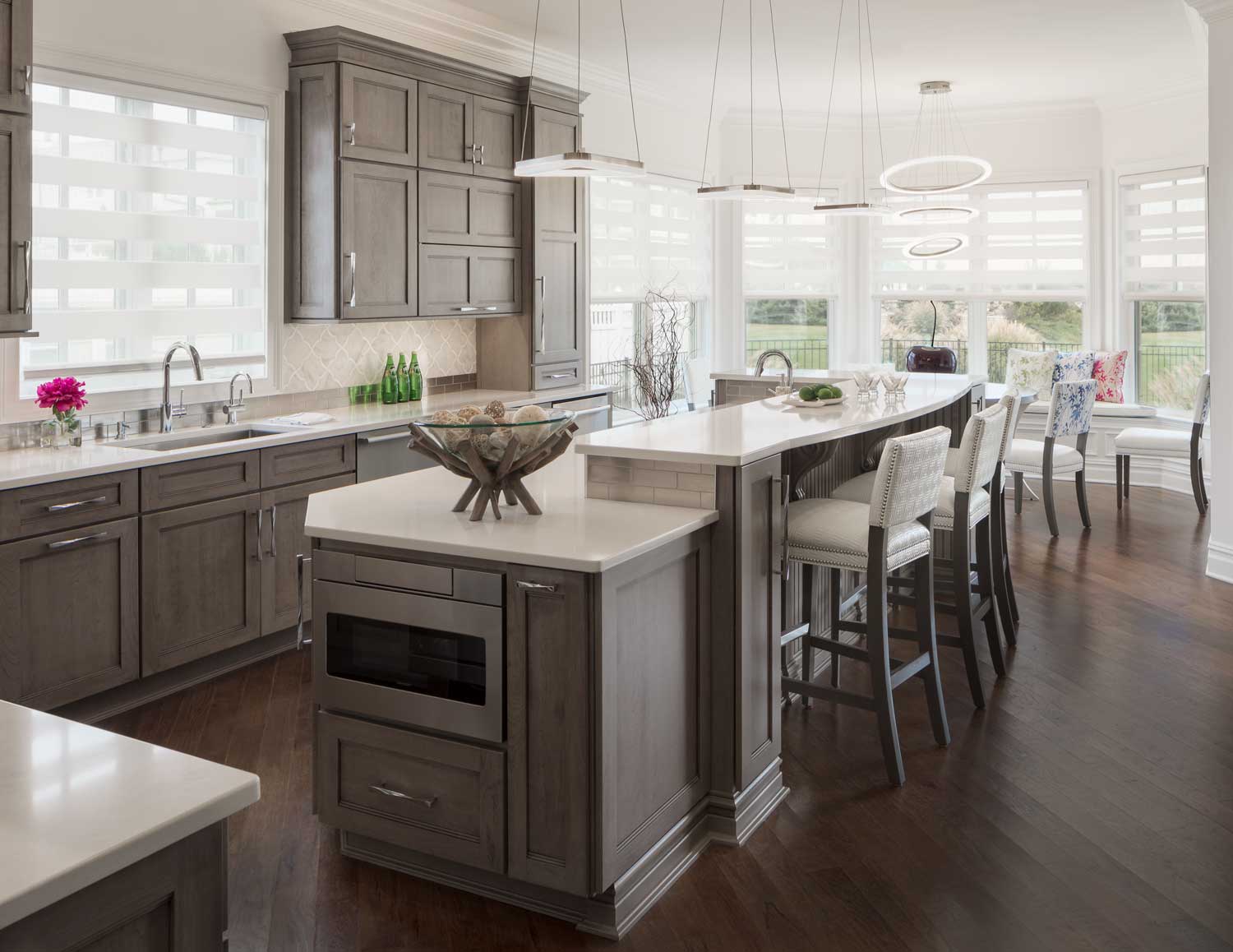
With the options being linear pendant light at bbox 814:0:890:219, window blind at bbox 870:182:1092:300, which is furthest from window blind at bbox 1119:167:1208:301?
linear pendant light at bbox 814:0:890:219

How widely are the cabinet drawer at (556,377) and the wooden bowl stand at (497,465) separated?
11.8 feet

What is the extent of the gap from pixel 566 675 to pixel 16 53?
2.80 m

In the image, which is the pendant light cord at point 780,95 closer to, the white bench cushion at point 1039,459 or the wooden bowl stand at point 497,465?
the white bench cushion at point 1039,459

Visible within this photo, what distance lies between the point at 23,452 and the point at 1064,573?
4997 millimetres

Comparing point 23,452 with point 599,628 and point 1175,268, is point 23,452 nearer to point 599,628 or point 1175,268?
point 599,628

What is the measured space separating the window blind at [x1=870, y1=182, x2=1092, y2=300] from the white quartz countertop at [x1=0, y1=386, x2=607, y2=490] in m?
4.68

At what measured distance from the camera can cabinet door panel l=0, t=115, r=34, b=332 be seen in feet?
11.9

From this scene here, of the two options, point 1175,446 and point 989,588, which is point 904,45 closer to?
point 1175,446

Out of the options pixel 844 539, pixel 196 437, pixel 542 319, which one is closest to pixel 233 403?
pixel 196 437

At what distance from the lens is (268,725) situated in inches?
152

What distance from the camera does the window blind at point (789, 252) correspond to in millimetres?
9617

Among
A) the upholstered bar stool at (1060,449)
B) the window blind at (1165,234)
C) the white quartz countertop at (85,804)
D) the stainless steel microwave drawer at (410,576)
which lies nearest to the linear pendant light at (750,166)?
the upholstered bar stool at (1060,449)

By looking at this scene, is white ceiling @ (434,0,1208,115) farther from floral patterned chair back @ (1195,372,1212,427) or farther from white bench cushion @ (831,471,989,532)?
white bench cushion @ (831,471,989,532)

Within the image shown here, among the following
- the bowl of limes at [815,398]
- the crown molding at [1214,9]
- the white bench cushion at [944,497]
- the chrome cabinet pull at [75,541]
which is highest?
the crown molding at [1214,9]
